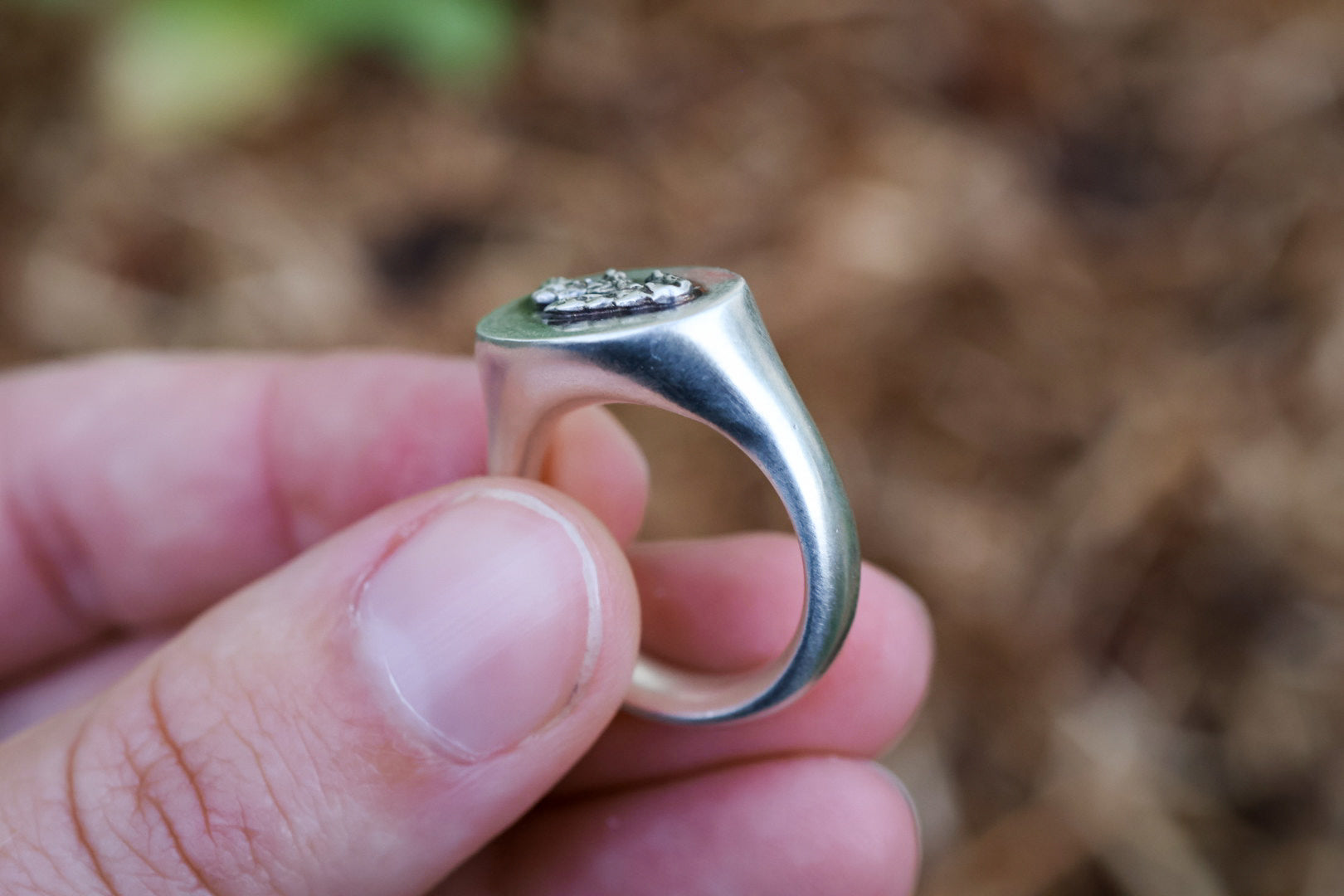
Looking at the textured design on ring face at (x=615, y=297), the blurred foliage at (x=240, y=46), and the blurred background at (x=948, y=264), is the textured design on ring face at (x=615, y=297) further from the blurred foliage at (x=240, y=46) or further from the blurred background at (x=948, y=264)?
the blurred foliage at (x=240, y=46)

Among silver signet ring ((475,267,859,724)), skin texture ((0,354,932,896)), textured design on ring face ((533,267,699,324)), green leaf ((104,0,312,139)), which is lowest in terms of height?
skin texture ((0,354,932,896))

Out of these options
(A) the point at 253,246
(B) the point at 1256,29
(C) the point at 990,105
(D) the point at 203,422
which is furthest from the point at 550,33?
(B) the point at 1256,29

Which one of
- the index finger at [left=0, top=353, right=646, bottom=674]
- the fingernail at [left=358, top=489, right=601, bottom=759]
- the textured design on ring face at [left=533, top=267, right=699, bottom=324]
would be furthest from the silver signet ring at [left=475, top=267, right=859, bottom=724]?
the index finger at [left=0, top=353, right=646, bottom=674]

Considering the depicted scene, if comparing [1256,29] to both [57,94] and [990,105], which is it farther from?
[57,94]

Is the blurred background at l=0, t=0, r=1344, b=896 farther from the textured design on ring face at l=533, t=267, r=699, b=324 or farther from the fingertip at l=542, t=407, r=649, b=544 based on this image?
the textured design on ring face at l=533, t=267, r=699, b=324

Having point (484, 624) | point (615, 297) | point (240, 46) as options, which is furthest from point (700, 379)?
point (240, 46)

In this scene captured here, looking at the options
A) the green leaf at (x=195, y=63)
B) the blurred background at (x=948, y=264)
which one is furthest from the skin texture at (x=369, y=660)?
the green leaf at (x=195, y=63)
